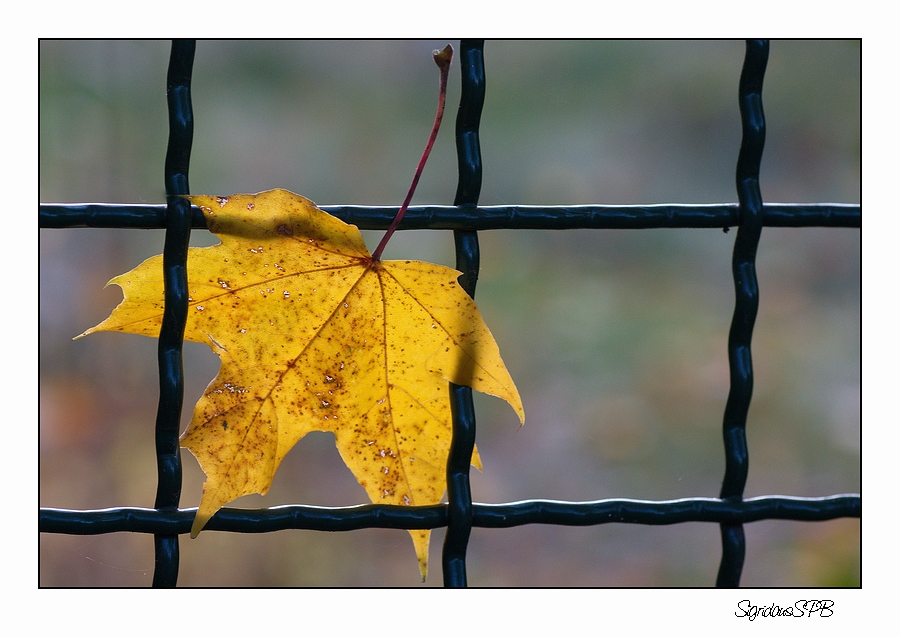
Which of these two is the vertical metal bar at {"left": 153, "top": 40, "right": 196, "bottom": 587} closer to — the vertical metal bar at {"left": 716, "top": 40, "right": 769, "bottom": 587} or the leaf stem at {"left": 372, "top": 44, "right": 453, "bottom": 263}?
the leaf stem at {"left": 372, "top": 44, "right": 453, "bottom": 263}

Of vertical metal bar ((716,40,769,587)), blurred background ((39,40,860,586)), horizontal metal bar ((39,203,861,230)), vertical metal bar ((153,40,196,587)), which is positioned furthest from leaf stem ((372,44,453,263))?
blurred background ((39,40,860,586))

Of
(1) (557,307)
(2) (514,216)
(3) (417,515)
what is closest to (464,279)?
(2) (514,216)

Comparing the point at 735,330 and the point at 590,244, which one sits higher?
the point at 590,244

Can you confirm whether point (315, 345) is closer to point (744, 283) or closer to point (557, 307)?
point (744, 283)

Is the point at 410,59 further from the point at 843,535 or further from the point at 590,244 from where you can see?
the point at 843,535

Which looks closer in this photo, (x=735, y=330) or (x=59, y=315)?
(x=735, y=330)

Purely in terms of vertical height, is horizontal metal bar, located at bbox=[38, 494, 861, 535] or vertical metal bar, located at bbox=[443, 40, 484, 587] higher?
vertical metal bar, located at bbox=[443, 40, 484, 587]

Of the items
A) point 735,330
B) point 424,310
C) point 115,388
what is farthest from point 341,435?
point 115,388
